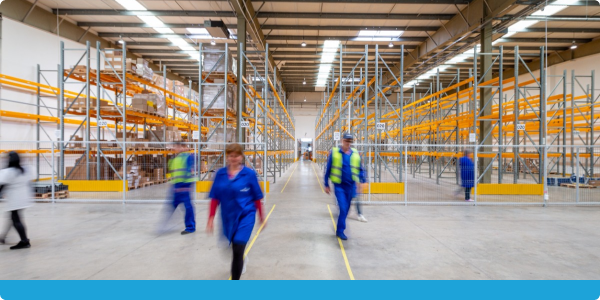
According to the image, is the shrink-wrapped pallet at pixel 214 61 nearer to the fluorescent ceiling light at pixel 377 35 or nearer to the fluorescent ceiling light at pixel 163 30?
the fluorescent ceiling light at pixel 163 30

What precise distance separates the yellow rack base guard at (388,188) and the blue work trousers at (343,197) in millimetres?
5507

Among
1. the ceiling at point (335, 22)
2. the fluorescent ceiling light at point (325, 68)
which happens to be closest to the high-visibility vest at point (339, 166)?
the ceiling at point (335, 22)

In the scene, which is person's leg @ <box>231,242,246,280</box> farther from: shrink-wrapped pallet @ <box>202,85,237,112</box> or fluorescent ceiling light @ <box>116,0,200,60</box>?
fluorescent ceiling light @ <box>116,0,200,60</box>

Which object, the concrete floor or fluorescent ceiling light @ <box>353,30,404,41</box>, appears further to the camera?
fluorescent ceiling light @ <box>353,30,404,41</box>

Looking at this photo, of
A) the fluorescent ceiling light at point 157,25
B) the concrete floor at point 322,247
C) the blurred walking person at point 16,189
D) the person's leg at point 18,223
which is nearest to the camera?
the concrete floor at point 322,247

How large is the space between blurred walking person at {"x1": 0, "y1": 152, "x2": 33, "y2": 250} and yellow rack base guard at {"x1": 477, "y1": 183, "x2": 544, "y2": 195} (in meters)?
11.6

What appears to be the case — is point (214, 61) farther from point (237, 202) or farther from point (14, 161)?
point (237, 202)

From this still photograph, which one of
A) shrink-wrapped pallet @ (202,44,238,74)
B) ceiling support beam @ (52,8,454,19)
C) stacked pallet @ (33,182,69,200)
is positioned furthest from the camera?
→ ceiling support beam @ (52,8,454,19)

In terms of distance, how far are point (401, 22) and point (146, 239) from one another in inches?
630

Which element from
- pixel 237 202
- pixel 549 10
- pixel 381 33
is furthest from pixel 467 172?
pixel 381 33

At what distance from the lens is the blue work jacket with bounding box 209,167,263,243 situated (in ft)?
10.2

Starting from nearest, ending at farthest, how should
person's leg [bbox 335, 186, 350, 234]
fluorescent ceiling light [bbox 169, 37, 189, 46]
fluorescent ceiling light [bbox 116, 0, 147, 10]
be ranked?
1. person's leg [bbox 335, 186, 350, 234]
2. fluorescent ceiling light [bbox 116, 0, 147, 10]
3. fluorescent ceiling light [bbox 169, 37, 189, 46]

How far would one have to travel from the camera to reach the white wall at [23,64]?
40.5 ft

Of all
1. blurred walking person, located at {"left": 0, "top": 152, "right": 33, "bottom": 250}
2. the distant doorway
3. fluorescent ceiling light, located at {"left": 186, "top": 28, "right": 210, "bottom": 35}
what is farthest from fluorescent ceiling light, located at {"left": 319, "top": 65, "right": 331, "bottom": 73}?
blurred walking person, located at {"left": 0, "top": 152, "right": 33, "bottom": 250}
